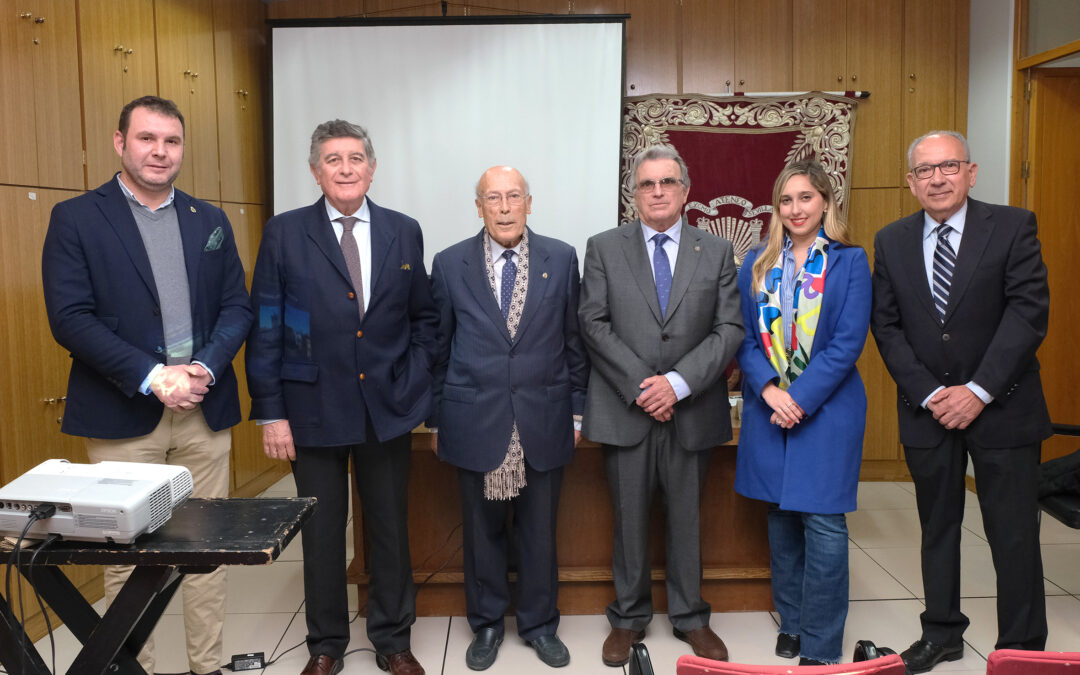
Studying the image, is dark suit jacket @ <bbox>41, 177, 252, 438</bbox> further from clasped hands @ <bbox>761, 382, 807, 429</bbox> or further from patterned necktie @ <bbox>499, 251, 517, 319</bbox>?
clasped hands @ <bbox>761, 382, 807, 429</bbox>

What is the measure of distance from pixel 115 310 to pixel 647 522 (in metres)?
1.81

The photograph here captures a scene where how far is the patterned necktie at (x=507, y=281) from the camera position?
2.80m

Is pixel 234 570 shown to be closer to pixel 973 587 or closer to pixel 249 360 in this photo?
pixel 249 360

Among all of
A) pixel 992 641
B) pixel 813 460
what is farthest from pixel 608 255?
pixel 992 641

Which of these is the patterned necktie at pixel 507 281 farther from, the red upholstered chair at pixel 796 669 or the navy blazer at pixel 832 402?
the red upholstered chair at pixel 796 669

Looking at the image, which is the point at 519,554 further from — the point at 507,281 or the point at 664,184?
the point at 664,184

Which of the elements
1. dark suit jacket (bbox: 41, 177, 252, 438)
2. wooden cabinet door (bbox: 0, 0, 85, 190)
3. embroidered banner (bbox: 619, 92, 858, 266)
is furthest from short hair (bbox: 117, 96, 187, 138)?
embroidered banner (bbox: 619, 92, 858, 266)

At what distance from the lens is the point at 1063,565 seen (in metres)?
3.78

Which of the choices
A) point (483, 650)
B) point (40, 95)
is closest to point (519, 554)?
point (483, 650)

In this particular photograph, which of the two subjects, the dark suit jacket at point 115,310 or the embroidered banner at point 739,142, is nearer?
the dark suit jacket at point 115,310

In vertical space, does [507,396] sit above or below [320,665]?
above

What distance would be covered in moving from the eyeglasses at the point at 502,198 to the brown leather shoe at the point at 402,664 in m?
1.51

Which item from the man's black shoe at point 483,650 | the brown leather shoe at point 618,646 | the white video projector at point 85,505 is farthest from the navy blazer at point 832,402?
the white video projector at point 85,505

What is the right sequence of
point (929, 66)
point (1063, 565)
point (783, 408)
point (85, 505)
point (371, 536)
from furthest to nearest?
point (929, 66) < point (1063, 565) < point (371, 536) < point (783, 408) < point (85, 505)
